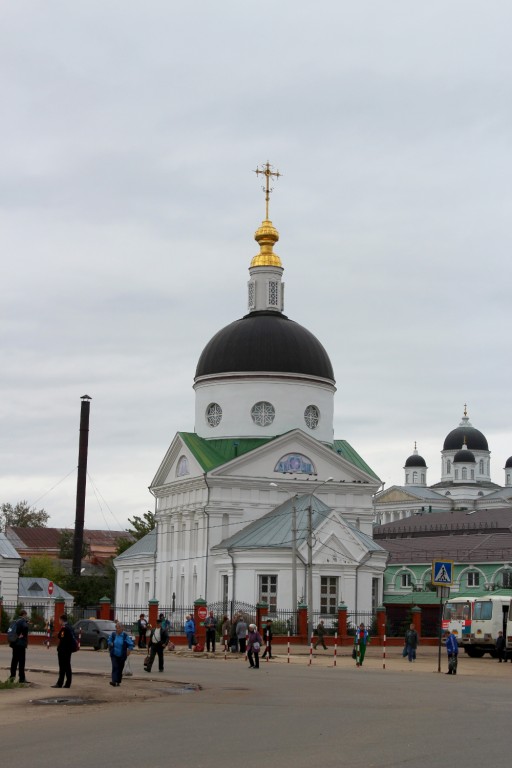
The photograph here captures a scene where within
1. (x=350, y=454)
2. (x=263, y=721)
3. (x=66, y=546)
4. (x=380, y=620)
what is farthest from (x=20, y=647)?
(x=66, y=546)

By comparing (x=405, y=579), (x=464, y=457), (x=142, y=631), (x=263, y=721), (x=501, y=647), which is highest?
(x=464, y=457)

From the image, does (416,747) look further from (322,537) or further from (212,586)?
(212,586)

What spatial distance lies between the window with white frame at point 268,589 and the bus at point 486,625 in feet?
46.4

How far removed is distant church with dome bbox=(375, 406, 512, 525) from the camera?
494 ft

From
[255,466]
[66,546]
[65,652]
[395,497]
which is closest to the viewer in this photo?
[65,652]

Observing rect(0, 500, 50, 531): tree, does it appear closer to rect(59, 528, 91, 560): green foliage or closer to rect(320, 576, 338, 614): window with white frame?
rect(59, 528, 91, 560): green foliage

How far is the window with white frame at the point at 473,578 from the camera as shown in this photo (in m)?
73.5

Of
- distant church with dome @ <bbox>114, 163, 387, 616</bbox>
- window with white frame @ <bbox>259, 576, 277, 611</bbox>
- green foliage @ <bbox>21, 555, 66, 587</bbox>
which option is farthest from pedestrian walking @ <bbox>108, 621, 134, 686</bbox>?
green foliage @ <bbox>21, 555, 66, 587</bbox>

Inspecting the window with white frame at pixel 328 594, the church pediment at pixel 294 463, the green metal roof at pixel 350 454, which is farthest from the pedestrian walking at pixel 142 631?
the green metal roof at pixel 350 454

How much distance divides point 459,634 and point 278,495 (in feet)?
64.7

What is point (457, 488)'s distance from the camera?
6171 inches

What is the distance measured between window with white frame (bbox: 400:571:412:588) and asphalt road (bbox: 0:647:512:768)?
47.7 meters

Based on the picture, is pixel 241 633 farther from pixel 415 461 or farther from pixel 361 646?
pixel 415 461

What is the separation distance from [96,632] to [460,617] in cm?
1333
